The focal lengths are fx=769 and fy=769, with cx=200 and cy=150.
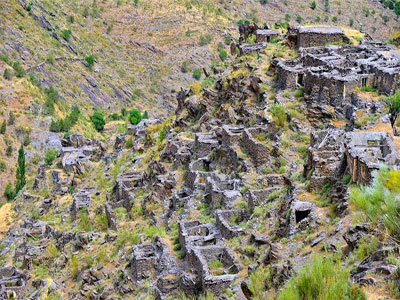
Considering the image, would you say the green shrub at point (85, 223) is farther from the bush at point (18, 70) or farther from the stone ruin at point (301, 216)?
the bush at point (18, 70)

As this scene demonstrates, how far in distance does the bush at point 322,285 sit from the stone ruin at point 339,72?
1689 cm

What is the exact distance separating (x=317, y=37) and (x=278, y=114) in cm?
1047

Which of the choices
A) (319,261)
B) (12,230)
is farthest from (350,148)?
(12,230)

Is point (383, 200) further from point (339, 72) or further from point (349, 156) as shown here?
point (339, 72)

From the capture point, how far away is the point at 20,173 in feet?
257

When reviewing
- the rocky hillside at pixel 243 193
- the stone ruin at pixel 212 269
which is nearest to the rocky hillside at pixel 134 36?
the rocky hillside at pixel 243 193

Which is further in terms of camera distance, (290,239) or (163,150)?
(163,150)

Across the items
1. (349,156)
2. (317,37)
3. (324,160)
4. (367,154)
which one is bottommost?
(317,37)

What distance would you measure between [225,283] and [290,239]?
2603 mm

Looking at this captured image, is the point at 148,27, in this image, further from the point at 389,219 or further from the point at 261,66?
the point at 389,219

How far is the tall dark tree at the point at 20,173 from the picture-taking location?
250 ft

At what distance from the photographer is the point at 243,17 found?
13425 cm

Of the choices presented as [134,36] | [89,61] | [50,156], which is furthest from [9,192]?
[134,36]

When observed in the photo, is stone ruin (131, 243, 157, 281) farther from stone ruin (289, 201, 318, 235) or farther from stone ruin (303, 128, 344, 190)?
stone ruin (289, 201, 318, 235)
